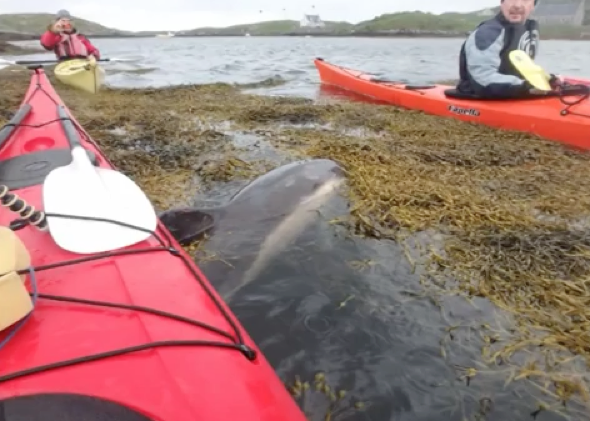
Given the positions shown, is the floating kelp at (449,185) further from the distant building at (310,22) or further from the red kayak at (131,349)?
the distant building at (310,22)

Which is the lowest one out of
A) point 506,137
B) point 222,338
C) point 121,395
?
point 506,137

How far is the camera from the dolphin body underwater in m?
4.29

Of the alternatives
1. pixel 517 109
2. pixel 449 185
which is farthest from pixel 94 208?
pixel 517 109

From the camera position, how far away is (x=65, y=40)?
15352 mm

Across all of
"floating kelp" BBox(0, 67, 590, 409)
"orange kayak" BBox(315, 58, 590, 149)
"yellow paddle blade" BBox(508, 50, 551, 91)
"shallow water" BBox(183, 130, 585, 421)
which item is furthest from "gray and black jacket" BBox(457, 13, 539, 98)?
"shallow water" BBox(183, 130, 585, 421)

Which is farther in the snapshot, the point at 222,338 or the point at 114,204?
the point at 114,204

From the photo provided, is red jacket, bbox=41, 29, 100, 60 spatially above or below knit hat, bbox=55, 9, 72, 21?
below

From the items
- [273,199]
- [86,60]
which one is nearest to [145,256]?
[273,199]

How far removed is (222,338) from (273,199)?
110 inches

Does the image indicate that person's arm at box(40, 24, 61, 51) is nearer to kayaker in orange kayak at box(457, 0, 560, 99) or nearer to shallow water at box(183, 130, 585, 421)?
kayaker in orange kayak at box(457, 0, 560, 99)

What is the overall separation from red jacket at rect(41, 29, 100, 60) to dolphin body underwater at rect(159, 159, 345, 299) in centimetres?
1286

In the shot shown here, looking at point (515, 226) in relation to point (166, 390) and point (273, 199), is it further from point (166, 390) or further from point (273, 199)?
point (166, 390)

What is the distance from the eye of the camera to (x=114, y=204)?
3.04 meters

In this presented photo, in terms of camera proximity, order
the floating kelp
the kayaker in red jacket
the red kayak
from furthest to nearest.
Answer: the kayaker in red jacket < the floating kelp < the red kayak
